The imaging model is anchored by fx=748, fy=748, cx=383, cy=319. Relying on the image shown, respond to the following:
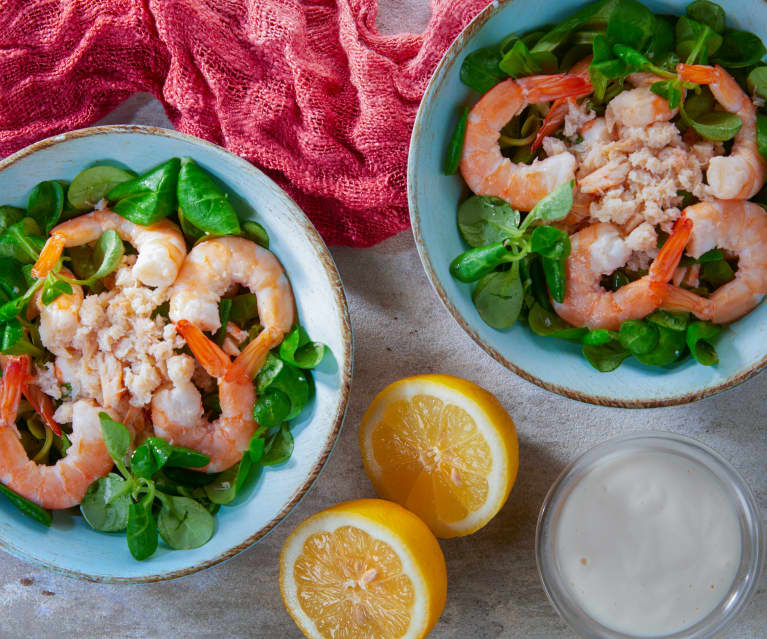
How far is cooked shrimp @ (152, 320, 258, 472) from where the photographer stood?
1.35 m

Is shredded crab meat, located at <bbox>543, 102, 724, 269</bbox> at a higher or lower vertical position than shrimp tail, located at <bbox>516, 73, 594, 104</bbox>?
lower

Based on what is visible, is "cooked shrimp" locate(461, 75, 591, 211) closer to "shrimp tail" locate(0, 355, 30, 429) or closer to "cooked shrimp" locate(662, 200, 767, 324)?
"cooked shrimp" locate(662, 200, 767, 324)

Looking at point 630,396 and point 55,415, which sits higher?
point 55,415

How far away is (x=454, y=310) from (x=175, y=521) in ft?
2.16

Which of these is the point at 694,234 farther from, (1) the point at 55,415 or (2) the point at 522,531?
(1) the point at 55,415

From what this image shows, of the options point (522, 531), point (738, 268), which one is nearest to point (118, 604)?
point (522, 531)

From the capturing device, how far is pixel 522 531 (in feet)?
5.50

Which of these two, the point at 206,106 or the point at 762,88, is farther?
the point at 206,106

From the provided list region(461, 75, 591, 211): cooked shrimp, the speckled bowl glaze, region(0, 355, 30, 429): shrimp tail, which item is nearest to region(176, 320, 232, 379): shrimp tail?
the speckled bowl glaze

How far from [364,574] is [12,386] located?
76 cm

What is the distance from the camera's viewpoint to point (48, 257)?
1.34 metres

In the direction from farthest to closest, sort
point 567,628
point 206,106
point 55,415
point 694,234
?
point 567,628 → point 206,106 → point 55,415 → point 694,234

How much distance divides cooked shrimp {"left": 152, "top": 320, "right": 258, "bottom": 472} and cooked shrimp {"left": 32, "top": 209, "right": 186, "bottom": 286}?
106mm

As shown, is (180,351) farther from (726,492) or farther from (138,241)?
(726,492)
